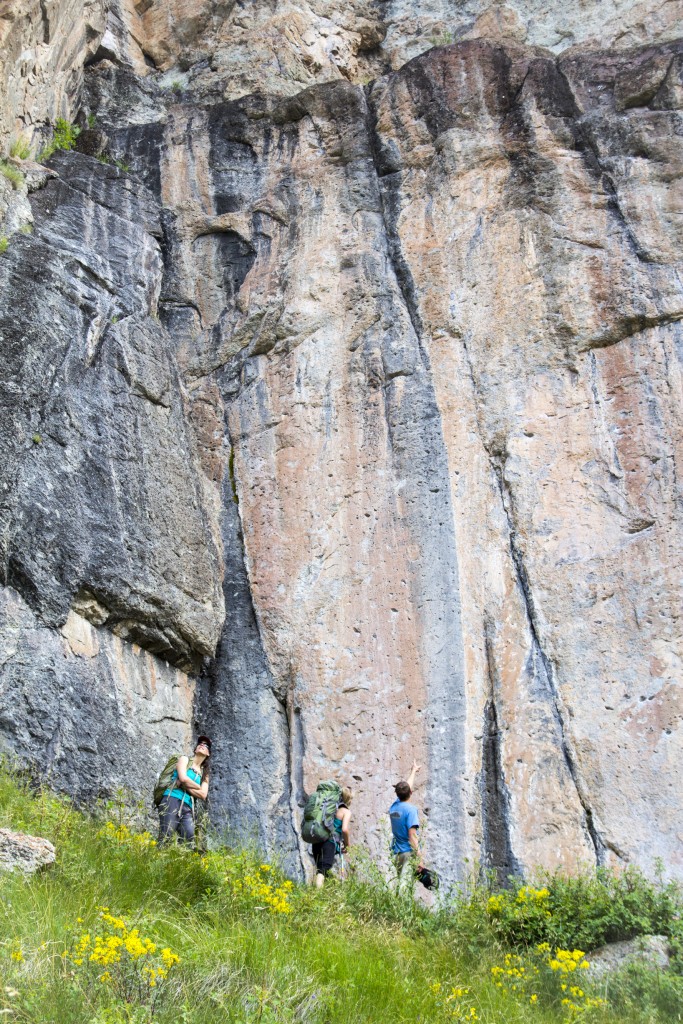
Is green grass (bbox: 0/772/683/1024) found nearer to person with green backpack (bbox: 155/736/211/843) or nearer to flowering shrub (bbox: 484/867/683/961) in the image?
flowering shrub (bbox: 484/867/683/961)

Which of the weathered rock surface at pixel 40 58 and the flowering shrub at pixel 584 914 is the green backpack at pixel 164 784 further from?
the weathered rock surface at pixel 40 58

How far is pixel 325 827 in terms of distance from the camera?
7.68 meters

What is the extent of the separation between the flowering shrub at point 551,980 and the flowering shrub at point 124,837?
2.24 m

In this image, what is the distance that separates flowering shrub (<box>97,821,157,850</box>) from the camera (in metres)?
6.42

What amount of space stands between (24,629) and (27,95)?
6.58 metres

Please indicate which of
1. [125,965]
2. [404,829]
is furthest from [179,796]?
[125,965]

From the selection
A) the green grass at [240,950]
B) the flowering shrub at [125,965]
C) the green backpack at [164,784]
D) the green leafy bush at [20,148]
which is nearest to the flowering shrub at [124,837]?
the green grass at [240,950]

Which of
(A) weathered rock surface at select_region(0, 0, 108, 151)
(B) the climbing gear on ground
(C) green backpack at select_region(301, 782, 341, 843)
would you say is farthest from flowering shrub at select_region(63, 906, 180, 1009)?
(A) weathered rock surface at select_region(0, 0, 108, 151)

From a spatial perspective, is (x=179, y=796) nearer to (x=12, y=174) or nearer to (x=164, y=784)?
(x=164, y=784)

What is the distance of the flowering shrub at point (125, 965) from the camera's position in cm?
413

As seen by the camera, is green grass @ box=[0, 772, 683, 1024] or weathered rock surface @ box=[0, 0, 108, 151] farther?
weathered rock surface @ box=[0, 0, 108, 151]

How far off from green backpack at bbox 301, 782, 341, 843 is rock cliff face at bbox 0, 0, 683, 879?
113 centimetres

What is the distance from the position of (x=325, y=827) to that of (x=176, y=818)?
113 cm

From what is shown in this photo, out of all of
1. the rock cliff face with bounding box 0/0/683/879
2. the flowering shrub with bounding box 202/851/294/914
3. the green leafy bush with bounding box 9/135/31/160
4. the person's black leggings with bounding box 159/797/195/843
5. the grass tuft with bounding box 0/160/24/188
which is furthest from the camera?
the green leafy bush with bounding box 9/135/31/160
